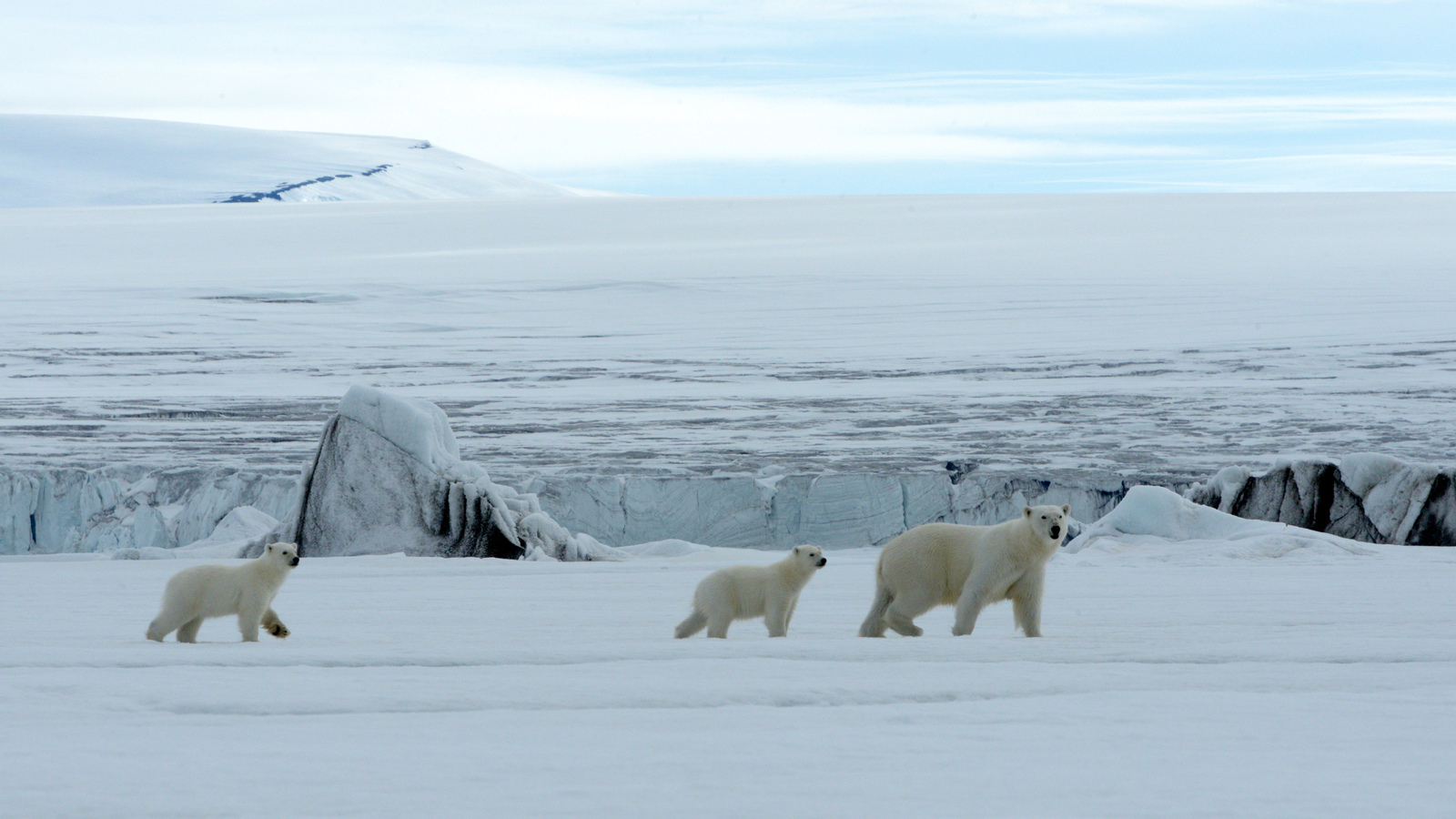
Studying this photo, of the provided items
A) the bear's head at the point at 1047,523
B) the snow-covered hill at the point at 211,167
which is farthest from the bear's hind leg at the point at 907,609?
the snow-covered hill at the point at 211,167

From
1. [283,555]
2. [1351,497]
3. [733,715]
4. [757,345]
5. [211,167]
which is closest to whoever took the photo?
[733,715]

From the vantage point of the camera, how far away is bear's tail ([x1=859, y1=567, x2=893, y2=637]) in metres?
4.83

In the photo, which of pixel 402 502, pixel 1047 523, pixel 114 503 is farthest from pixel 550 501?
pixel 1047 523

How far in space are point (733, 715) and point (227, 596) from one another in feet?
7.63

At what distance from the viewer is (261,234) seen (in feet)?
136

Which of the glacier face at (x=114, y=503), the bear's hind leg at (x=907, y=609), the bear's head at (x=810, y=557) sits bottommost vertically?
the glacier face at (x=114, y=503)

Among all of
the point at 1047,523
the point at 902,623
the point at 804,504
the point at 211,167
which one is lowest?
the point at 804,504

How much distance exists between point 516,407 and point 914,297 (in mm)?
12699

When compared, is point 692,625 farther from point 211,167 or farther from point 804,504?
point 211,167

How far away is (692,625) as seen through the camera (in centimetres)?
484

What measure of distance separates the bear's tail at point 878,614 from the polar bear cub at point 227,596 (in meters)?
2.04

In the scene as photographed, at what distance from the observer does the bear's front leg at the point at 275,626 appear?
4734 millimetres

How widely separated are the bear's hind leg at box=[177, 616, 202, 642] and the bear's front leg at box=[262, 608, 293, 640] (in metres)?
0.22

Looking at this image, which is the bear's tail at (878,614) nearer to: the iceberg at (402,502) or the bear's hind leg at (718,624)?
the bear's hind leg at (718,624)
